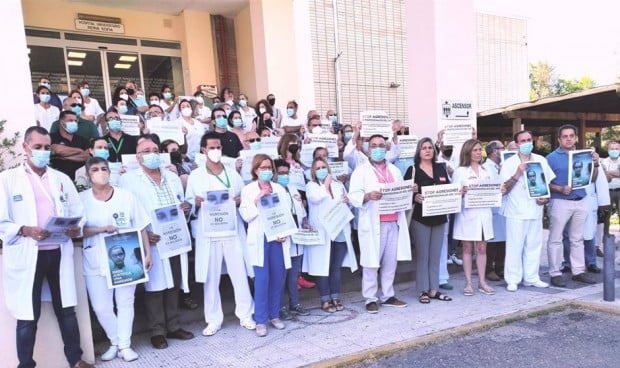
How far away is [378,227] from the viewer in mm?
5461

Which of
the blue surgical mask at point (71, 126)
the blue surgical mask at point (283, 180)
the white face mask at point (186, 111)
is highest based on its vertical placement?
the white face mask at point (186, 111)

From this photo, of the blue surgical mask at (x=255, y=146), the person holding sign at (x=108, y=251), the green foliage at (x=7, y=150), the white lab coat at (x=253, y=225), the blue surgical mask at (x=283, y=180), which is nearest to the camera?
the green foliage at (x=7, y=150)

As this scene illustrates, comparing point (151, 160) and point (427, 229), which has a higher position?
point (151, 160)

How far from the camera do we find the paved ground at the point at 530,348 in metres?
4.01

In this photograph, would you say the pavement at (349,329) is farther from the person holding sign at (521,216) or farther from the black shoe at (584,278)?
the person holding sign at (521,216)

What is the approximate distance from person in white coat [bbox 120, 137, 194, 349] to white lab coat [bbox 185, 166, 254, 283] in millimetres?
142

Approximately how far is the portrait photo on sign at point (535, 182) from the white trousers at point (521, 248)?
39 cm

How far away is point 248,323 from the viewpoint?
5.12 metres

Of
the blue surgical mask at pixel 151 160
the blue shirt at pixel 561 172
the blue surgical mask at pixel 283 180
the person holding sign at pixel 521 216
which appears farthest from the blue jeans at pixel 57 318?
the blue shirt at pixel 561 172

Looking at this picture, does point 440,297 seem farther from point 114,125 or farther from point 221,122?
point 114,125

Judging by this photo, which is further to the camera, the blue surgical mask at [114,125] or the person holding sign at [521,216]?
the person holding sign at [521,216]

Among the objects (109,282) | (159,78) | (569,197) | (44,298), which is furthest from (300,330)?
(159,78)

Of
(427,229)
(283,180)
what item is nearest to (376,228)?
(427,229)

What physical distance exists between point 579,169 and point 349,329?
3874mm
